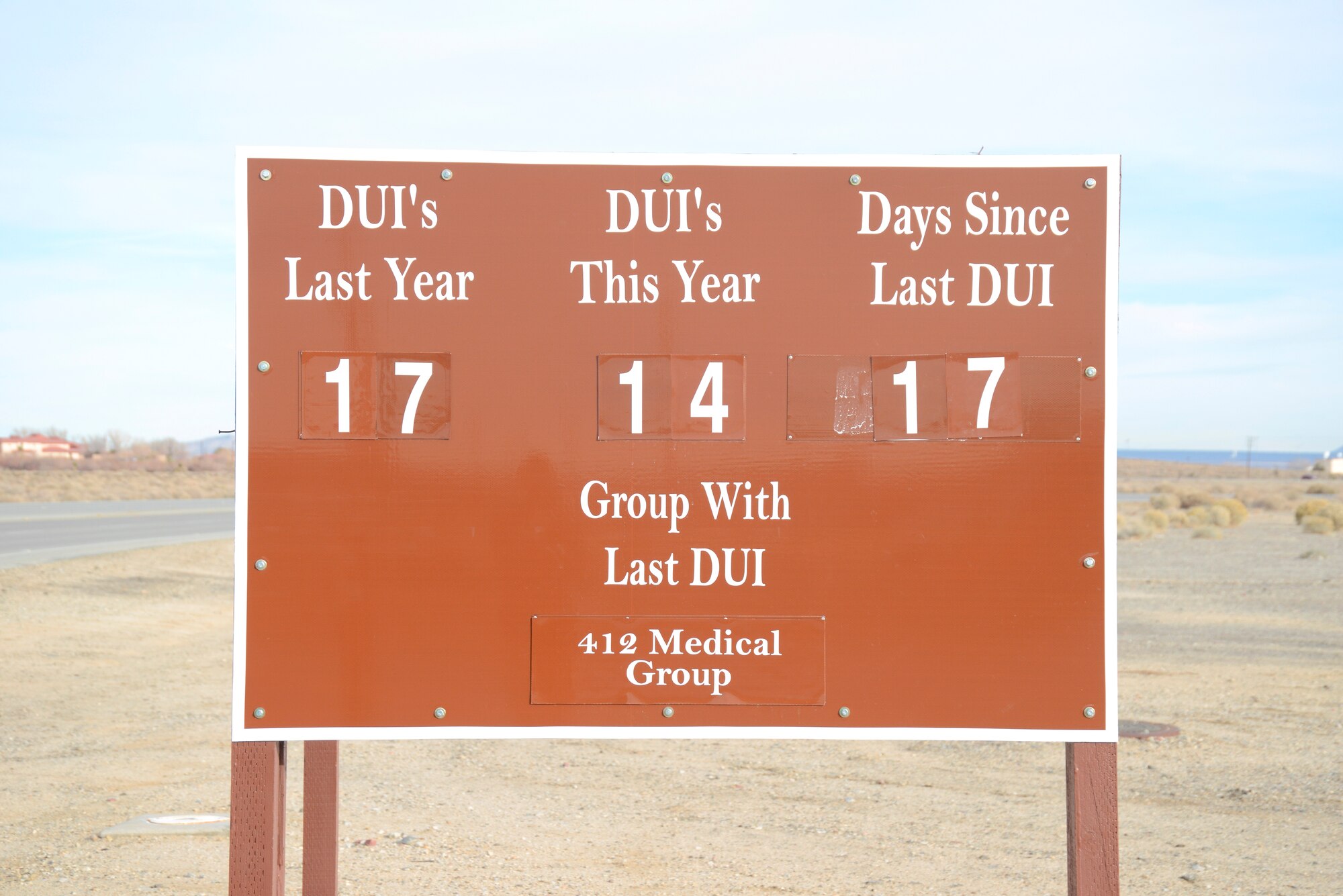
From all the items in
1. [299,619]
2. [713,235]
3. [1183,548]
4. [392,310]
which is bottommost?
[1183,548]

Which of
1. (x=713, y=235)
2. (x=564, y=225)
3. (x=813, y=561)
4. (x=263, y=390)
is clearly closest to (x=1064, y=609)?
(x=813, y=561)

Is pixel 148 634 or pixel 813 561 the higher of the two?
pixel 813 561

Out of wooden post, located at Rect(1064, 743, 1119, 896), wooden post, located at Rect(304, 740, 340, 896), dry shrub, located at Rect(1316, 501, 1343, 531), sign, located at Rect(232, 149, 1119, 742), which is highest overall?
sign, located at Rect(232, 149, 1119, 742)

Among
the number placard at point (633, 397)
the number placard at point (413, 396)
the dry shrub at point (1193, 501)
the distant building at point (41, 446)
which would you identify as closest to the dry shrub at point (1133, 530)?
the dry shrub at point (1193, 501)

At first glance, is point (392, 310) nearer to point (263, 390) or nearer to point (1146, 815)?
point (263, 390)

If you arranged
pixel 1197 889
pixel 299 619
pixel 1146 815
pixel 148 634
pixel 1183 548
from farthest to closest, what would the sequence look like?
pixel 1183 548 → pixel 148 634 → pixel 1146 815 → pixel 1197 889 → pixel 299 619

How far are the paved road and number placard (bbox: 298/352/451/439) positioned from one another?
19.7m

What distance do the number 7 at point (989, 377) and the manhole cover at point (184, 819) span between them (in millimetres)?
5160

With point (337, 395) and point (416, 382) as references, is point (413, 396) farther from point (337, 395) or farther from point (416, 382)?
point (337, 395)

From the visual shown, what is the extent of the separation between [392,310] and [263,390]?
420 mm

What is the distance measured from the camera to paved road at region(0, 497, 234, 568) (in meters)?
24.4

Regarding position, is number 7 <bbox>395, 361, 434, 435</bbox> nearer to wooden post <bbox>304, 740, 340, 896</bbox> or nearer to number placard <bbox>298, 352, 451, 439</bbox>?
number placard <bbox>298, 352, 451, 439</bbox>

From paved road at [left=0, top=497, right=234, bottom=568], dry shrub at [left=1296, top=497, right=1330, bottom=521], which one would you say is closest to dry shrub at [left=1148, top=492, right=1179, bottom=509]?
dry shrub at [left=1296, top=497, right=1330, bottom=521]

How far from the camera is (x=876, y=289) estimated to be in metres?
3.54
